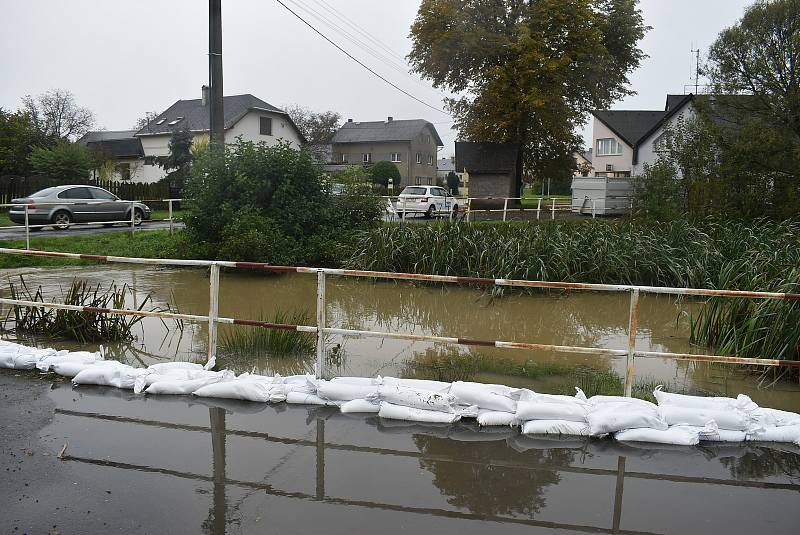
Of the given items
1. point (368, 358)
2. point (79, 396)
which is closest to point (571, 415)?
point (368, 358)

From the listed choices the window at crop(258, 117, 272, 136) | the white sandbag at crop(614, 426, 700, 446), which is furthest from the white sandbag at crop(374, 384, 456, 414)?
the window at crop(258, 117, 272, 136)

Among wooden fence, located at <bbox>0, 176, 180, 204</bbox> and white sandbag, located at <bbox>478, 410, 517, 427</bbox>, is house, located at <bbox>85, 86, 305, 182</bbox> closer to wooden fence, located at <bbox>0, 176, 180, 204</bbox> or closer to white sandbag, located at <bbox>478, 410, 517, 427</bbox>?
wooden fence, located at <bbox>0, 176, 180, 204</bbox>

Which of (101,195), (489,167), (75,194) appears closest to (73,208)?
(75,194)

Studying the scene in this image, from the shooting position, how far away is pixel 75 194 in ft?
78.9

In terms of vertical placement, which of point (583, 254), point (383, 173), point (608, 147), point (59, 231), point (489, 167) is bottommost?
point (59, 231)

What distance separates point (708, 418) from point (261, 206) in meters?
11.4

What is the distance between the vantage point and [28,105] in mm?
70125

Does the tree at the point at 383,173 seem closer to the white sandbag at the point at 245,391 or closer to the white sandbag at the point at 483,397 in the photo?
the white sandbag at the point at 245,391

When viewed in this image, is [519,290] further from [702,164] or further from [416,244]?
[702,164]

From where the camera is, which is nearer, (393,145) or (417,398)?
(417,398)

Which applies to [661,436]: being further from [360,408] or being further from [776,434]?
[360,408]

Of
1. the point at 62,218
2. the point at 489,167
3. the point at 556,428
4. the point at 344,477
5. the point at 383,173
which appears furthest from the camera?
the point at 383,173

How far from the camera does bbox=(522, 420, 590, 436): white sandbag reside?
5.53 meters

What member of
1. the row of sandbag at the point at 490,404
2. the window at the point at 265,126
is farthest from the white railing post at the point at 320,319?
the window at the point at 265,126
